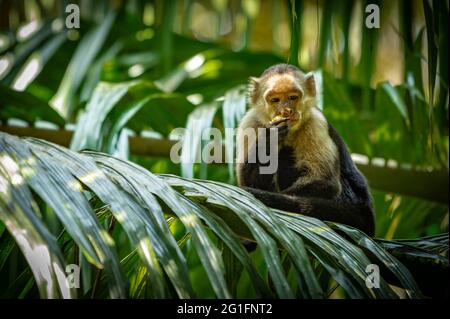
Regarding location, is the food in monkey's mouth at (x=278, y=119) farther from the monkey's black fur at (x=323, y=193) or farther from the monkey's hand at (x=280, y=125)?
the monkey's black fur at (x=323, y=193)

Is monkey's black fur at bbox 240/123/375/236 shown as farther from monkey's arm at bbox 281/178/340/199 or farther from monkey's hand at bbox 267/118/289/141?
monkey's hand at bbox 267/118/289/141

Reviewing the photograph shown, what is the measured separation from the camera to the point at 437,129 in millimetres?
3531

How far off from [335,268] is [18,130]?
2359 millimetres

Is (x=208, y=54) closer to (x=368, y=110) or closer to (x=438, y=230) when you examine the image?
(x=368, y=110)

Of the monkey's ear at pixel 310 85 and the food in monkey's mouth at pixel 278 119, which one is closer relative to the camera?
the food in monkey's mouth at pixel 278 119

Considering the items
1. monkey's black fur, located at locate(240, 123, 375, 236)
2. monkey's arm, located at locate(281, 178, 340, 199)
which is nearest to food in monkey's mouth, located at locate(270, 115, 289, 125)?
monkey's black fur, located at locate(240, 123, 375, 236)

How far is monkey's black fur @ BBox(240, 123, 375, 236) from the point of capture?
292 centimetres

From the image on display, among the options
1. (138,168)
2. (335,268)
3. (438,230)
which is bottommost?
(438,230)

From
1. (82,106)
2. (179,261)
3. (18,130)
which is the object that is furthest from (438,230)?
(179,261)

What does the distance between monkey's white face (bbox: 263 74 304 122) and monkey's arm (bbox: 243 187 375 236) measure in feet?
1.53

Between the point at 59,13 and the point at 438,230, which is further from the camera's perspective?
the point at 59,13

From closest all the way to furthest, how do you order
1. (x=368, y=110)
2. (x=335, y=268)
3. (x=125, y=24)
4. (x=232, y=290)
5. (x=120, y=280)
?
(x=120, y=280) → (x=335, y=268) → (x=232, y=290) → (x=368, y=110) → (x=125, y=24)

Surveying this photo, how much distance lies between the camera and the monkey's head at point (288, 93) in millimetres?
3240

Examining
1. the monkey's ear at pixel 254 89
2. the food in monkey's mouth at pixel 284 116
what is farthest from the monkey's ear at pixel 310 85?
the monkey's ear at pixel 254 89
